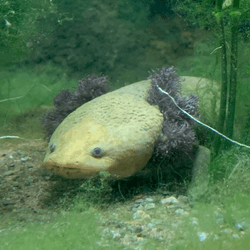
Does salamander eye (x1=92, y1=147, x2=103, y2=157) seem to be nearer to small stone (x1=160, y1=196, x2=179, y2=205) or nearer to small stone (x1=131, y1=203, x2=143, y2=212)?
small stone (x1=131, y1=203, x2=143, y2=212)

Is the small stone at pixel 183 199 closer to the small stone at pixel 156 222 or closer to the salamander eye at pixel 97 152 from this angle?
the small stone at pixel 156 222

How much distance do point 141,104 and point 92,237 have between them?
2.26 metres

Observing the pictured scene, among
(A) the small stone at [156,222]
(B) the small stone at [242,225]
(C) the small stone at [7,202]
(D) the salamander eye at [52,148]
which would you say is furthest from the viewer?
(D) the salamander eye at [52,148]

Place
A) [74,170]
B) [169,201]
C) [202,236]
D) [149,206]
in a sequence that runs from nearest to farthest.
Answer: [202,236] < [149,206] < [169,201] < [74,170]

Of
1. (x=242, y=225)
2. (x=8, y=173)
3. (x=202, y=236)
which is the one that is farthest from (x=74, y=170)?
(x=242, y=225)

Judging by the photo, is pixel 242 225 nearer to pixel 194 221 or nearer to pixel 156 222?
pixel 194 221

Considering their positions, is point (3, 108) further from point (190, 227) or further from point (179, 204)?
point (190, 227)

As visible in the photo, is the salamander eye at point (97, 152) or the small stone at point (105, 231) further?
the salamander eye at point (97, 152)

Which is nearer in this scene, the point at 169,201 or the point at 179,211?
the point at 179,211

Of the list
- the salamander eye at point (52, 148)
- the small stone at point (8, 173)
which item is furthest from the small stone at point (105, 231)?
the small stone at point (8, 173)

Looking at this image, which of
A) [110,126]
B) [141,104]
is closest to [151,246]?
[110,126]

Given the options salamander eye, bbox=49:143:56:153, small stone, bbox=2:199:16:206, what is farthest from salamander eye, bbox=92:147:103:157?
small stone, bbox=2:199:16:206

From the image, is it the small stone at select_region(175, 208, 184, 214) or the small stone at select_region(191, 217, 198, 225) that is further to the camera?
the small stone at select_region(175, 208, 184, 214)

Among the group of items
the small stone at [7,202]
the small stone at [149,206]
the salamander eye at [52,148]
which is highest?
the salamander eye at [52,148]
